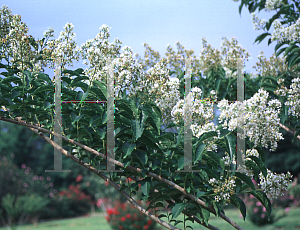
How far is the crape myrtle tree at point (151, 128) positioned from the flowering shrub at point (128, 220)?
6.76 meters

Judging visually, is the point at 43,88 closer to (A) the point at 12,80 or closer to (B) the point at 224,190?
(A) the point at 12,80

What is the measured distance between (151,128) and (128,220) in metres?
7.03

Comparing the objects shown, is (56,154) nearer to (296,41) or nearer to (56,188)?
(296,41)

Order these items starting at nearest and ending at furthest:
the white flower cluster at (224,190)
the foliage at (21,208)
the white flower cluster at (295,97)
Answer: the white flower cluster at (224,190), the white flower cluster at (295,97), the foliage at (21,208)

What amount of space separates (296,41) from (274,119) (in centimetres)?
208

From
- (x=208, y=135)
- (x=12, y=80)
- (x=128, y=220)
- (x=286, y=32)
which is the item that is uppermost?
(x=286, y=32)

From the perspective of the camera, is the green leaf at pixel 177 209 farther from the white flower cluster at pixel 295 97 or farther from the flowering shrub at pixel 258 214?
the flowering shrub at pixel 258 214

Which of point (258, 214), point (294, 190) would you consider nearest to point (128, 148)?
point (258, 214)

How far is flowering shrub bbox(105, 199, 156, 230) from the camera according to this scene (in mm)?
8445

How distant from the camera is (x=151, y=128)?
2.19 meters

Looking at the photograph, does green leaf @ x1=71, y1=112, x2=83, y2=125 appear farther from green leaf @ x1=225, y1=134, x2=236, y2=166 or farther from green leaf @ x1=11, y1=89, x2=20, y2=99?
green leaf @ x1=225, y1=134, x2=236, y2=166

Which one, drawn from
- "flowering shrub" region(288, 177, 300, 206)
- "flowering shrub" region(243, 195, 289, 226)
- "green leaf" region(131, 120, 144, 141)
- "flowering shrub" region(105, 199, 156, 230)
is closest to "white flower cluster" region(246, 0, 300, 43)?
"green leaf" region(131, 120, 144, 141)

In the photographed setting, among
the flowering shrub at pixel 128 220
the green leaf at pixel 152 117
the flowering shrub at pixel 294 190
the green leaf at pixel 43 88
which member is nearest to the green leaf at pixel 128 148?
the green leaf at pixel 152 117

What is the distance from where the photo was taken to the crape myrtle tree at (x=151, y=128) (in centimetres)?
175
